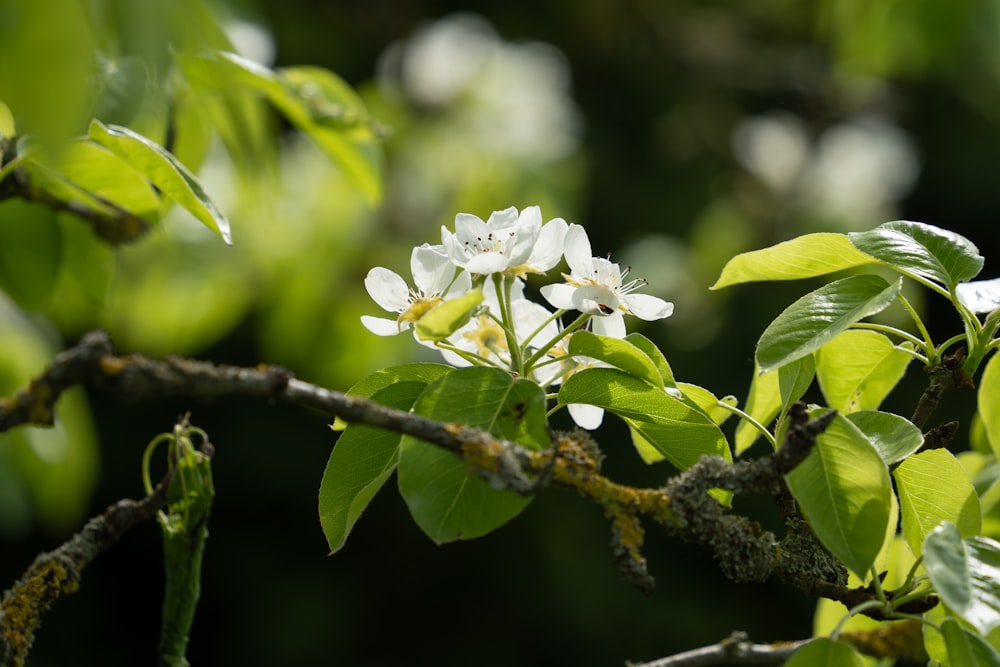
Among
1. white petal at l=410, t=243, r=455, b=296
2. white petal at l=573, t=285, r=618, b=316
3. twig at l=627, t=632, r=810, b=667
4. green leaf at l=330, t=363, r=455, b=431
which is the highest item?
white petal at l=410, t=243, r=455, b=296

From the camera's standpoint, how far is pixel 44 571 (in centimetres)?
74

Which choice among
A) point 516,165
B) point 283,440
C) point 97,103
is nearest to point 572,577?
point 283,440

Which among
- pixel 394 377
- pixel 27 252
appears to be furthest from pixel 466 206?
pixel 394 377

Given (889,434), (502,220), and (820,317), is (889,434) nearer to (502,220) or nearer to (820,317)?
(820,317)

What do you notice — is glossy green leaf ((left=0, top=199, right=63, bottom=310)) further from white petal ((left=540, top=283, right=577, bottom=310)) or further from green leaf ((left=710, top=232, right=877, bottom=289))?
green leaf ((left=710, top=232, right=877, bottom=289))

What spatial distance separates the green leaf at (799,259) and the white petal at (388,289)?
0.25m

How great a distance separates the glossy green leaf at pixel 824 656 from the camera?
665mm

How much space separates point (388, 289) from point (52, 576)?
1.07ft

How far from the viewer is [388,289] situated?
0.84 m

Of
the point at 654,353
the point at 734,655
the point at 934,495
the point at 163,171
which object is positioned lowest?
the point at 734,655

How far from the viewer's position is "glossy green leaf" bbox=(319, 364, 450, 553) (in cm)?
73

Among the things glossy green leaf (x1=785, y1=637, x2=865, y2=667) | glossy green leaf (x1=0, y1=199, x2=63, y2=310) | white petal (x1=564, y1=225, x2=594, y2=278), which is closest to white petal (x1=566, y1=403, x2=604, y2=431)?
white petal (x1=564, y1=225, x2=594, y2=278)

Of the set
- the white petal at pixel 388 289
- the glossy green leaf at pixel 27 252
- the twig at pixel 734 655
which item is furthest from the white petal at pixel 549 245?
the glossy green leaf at pixel 27 252

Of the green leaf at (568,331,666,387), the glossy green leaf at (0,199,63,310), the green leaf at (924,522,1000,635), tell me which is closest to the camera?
the green leaf at (924,522,1000,635)
